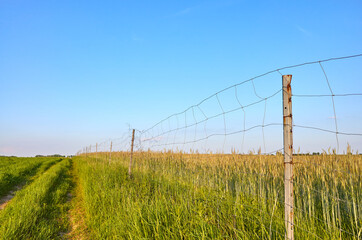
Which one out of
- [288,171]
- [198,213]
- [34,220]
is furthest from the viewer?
[34,220]

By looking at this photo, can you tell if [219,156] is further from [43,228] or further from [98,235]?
[43,228]

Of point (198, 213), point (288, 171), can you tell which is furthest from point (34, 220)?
point (288, 171)

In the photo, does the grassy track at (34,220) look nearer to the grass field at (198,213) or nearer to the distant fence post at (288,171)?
the grass field at (198,213)

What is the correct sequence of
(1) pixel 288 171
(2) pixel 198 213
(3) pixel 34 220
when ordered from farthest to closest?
(3) pixel 34 220 → (2) pixel 198 213 → (1) pixel 288 171

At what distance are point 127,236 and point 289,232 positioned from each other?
2145 millimetres

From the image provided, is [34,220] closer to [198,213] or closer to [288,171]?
[198,213]

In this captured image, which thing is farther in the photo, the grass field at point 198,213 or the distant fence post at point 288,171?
the grass field at point 198,213

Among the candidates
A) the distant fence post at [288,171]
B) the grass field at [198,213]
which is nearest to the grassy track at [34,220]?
the grass field at [198,213]

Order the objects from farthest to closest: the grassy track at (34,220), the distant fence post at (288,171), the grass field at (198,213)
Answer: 1. the grassy track at (34,220)
2. the grass field at (198,213)
3. the distant fence post at (288,171)

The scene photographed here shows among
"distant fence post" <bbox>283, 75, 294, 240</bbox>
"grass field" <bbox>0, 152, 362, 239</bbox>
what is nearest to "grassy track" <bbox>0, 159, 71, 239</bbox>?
"grass field" <bbox>0, 152, 362, 239</bbox>

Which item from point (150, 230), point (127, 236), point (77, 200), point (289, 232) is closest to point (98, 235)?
point (127, 236)

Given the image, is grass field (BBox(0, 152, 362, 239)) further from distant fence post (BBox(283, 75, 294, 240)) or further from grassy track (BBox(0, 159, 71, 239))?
distant fence post (BBox(283, 75, 294, 240))

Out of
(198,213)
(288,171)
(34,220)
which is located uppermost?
(288,171)

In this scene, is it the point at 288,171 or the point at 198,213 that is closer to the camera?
the point at 288,171
